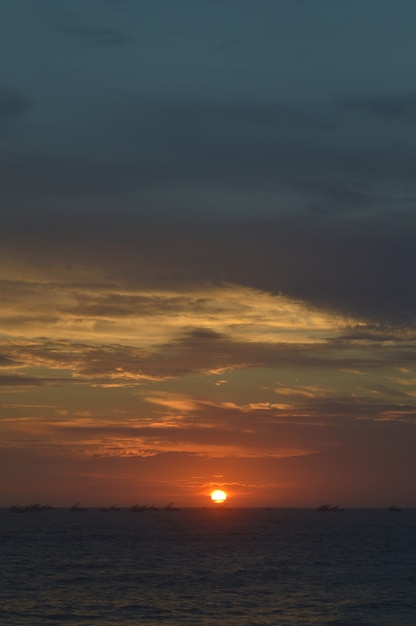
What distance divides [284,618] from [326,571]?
112 ft

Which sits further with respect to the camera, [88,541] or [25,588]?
[88,541]

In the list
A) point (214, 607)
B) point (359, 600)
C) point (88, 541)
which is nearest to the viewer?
point (214, 607)

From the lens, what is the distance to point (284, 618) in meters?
60.1

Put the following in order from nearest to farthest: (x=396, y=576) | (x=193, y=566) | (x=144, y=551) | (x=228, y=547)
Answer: (x=396, y=576), (x=193, y=566), (x=144, y=551), (x=228, y=547)

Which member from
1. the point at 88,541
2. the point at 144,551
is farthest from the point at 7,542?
the point at 144,551

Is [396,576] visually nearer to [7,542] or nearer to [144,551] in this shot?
[144,551]

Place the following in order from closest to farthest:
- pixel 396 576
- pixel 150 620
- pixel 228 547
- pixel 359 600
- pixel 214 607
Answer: pixel 150 620 < pixel 214 607 < pixel 359 600 < pixel 396 576 < pixel 228 547

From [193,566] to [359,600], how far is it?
30.9m

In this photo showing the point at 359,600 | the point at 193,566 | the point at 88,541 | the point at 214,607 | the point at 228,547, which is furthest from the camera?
the point at 88,541

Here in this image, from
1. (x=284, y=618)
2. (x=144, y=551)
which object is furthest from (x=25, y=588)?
(x=144, y=551)

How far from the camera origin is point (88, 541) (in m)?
143

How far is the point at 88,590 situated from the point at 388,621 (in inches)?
1051

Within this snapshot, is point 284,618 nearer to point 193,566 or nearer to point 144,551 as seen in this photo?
point 193,566

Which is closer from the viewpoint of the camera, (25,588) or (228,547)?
(25,588)
